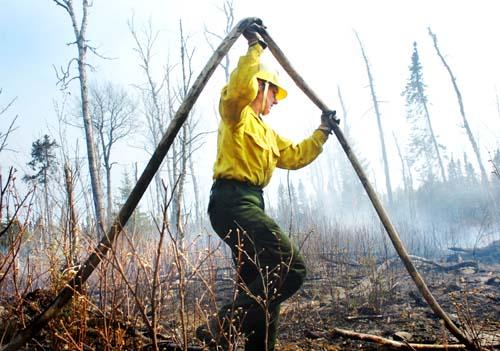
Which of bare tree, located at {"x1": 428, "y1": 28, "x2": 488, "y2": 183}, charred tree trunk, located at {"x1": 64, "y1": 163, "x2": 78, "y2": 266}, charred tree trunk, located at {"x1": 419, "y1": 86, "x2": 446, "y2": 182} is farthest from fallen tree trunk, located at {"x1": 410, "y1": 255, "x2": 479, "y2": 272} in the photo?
charred tree trunk, located at {"x1": 419, "y1": 86, "x2": 446, "y2": 182}

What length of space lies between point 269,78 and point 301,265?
5.12ft

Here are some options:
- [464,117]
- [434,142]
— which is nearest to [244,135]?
[464,117]

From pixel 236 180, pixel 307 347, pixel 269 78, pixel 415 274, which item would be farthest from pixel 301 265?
pixel 269 78

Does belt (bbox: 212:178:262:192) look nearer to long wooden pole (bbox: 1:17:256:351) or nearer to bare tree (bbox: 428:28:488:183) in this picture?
long wooden pole (bbox: 1:17:256:351)

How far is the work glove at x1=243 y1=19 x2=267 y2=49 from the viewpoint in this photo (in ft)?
8.47

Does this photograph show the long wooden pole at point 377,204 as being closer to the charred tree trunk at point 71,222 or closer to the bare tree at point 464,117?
the charred tree trunk at point 71,222

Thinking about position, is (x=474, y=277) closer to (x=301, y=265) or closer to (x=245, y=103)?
(x=301, y=265)

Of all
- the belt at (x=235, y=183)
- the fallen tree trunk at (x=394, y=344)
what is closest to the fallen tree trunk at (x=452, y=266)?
the fallen tree trunk at (x=394, y=344)

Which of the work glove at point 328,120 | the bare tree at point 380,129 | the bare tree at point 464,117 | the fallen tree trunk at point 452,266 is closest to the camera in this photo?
the work glove at point 328,120

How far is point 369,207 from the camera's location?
34.2m

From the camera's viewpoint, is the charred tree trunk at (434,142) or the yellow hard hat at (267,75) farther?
the charred tree trunk at (434,142)

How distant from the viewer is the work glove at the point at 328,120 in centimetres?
323

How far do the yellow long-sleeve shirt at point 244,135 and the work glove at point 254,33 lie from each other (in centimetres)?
8

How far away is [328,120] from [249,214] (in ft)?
4.61
